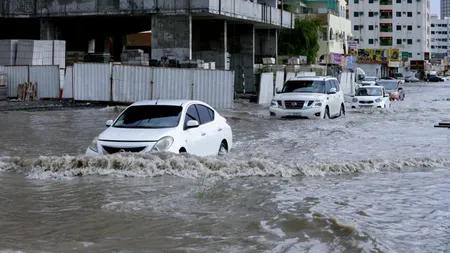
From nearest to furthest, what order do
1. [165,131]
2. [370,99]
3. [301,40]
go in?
[165,131], [370,99], [301,40]

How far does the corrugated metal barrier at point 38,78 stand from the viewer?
30266 millimetres

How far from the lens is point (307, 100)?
75.8 ft

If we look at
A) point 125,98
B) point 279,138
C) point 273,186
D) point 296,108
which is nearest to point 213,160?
point 273,186

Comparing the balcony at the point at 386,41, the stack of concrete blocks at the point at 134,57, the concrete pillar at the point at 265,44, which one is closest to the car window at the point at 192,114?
the stack of concrete blocks at the point at 134,57

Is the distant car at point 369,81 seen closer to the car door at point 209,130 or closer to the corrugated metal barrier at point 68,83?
the corrugated metal barrier at point 68,83

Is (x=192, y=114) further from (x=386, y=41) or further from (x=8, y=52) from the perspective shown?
(x=386, y=41)

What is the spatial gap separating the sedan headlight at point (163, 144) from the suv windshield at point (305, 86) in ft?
42.8

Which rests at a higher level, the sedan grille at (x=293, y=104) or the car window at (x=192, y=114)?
the sedan grille at (x=293, y=104)

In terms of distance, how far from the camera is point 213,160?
12203 mm

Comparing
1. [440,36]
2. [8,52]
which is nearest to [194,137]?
[8,52]

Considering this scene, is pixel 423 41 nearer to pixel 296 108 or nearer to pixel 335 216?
pixel 296 108

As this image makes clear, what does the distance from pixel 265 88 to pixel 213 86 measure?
27.9 feet

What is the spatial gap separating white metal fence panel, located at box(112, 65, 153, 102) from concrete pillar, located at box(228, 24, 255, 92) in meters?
18.5

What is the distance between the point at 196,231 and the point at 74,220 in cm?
157
